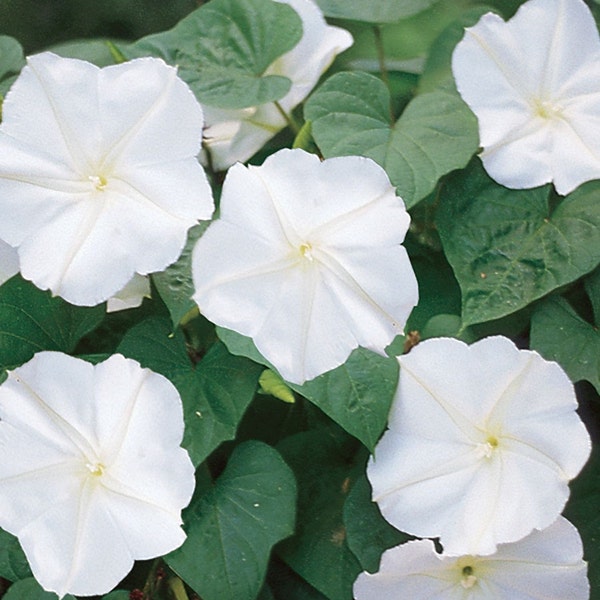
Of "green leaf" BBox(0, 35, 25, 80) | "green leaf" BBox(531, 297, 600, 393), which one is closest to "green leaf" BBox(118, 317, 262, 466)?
"green leaf" BBox(531, 297, 600, 393)

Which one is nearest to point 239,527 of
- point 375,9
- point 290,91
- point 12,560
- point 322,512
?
point 322,512

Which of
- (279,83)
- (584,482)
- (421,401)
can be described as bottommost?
(584,482)

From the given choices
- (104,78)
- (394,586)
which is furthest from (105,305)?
(394,586)

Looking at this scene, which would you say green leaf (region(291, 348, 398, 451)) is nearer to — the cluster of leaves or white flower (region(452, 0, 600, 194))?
the cluster of leaves

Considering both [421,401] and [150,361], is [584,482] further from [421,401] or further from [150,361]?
[150,361]

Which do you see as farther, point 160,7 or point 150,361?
point 160,7

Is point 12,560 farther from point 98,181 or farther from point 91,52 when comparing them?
point 91,52
